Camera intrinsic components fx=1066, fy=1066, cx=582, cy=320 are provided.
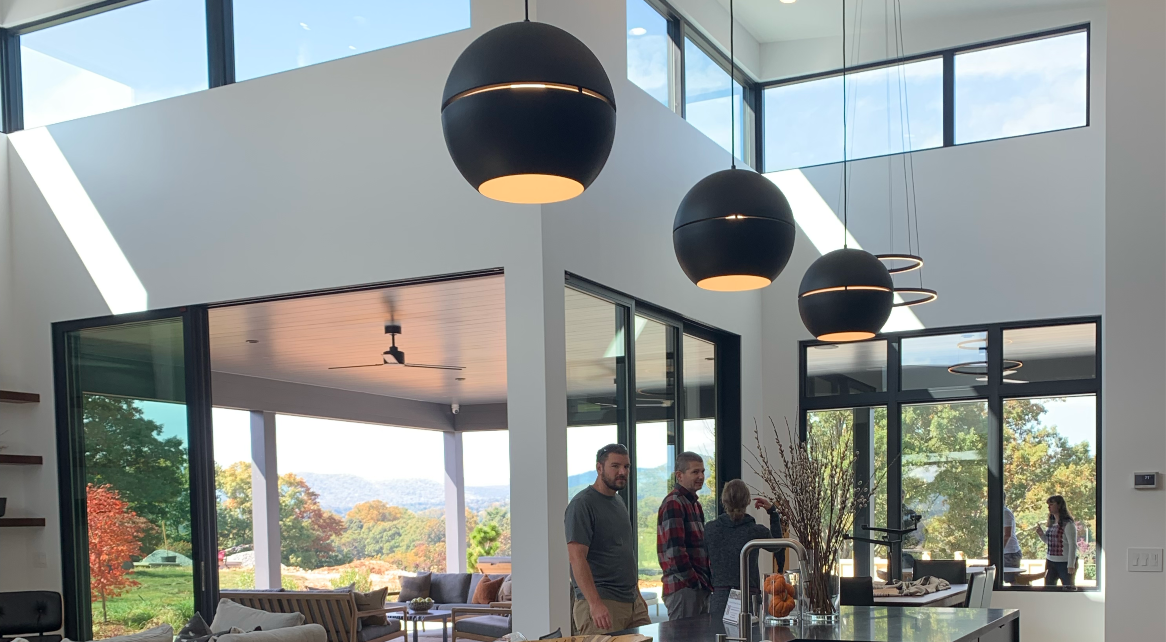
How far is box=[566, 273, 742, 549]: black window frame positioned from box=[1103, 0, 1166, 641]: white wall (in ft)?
8.63

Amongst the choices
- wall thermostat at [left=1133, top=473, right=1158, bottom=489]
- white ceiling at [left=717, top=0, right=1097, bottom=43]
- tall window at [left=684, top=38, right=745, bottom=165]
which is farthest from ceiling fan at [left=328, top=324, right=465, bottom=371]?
wall thermostat at [left=1133, top=473, right=1158, bottom=489]

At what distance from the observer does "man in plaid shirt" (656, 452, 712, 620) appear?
17.8ft

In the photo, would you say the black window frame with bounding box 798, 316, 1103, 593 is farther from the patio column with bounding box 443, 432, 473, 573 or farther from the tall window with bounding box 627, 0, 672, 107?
the patio column with bounding box 443, 432, 473, 573

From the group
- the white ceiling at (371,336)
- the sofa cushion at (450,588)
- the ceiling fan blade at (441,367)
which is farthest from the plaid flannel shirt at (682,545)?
the sofa cushion at (450,588)

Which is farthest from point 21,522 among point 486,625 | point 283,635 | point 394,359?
point 486,625

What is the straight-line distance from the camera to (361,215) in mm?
5988

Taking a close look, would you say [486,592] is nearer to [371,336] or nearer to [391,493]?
[371,336]

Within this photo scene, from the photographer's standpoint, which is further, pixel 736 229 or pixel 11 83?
pixel 11 83

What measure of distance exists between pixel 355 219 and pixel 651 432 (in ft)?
7.62

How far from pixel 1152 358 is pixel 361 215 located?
4.19 meters

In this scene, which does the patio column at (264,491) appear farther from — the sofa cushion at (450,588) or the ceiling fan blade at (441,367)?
the ceiling fan blade at (441,367)

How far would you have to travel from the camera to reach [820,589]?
3.65 metres

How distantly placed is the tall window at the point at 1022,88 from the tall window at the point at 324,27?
4.52 m

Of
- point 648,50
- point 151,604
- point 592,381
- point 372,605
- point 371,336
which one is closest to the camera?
point 592,381
